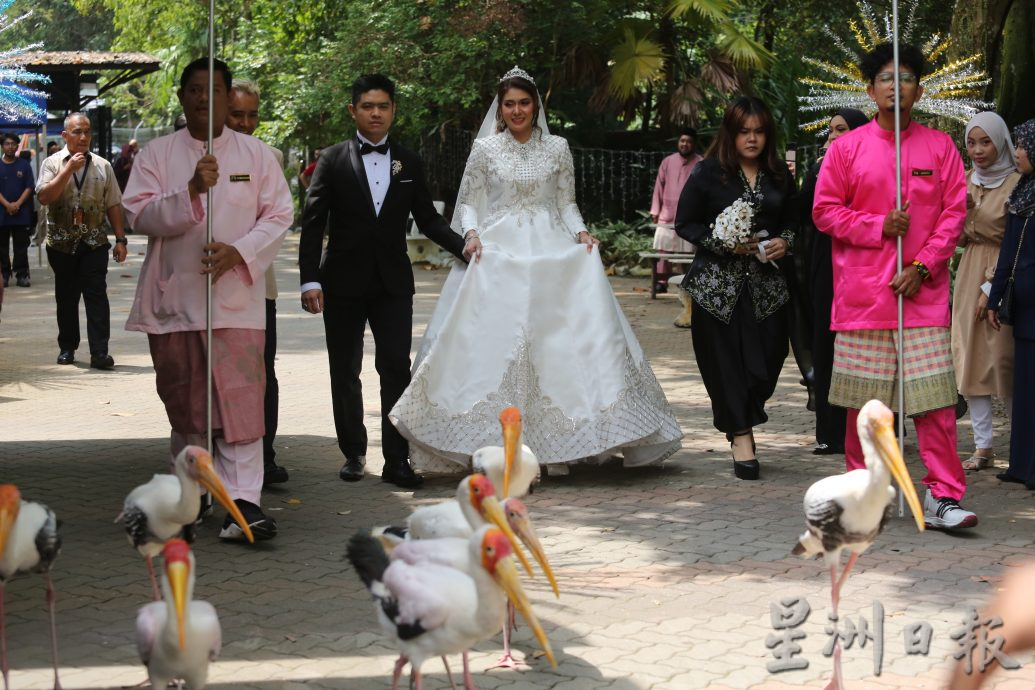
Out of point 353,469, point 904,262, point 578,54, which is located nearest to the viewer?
point 904,262

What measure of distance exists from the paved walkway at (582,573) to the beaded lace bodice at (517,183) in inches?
64.5

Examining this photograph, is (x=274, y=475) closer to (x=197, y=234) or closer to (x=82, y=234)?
(x=197, y=234)

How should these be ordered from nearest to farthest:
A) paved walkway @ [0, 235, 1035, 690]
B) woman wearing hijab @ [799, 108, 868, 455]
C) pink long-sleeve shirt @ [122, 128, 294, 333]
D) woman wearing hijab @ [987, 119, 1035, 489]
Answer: paved walkway @ [0, 235, 1035, 690]
pink long-sleeve shirt @ [122, 128, 294, 333]
woman wearing hijab @ [987, 119, 1035, 489]
woman wearing hijab @ [799, 108, 868, 455]

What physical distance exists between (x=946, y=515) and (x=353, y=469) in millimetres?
3490

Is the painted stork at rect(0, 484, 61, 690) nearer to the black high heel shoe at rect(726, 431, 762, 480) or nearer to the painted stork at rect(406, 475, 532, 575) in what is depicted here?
the painted stork at rect(406, 475, 532, 575)

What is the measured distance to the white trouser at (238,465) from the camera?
684cm

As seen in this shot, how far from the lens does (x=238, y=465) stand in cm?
684

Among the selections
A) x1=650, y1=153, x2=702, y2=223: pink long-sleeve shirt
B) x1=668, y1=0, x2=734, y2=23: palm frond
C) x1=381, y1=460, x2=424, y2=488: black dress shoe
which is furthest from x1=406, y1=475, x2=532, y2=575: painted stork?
x1=668, y1=0, x2=734, y2=23: palm frond

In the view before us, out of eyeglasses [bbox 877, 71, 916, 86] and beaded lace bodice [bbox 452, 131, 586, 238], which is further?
beaded lace bodice [bbox 452, 131, 586, 238]

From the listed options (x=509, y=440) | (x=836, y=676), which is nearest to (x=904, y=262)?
(x=509, y=440)

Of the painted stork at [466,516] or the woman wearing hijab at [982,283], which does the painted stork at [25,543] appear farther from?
the woman wearing hijab at [982,283]

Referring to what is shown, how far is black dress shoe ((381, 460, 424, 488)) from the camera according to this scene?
819cm

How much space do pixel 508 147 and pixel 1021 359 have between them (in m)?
3.26

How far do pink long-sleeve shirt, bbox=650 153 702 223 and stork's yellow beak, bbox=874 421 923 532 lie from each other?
1272 cm
